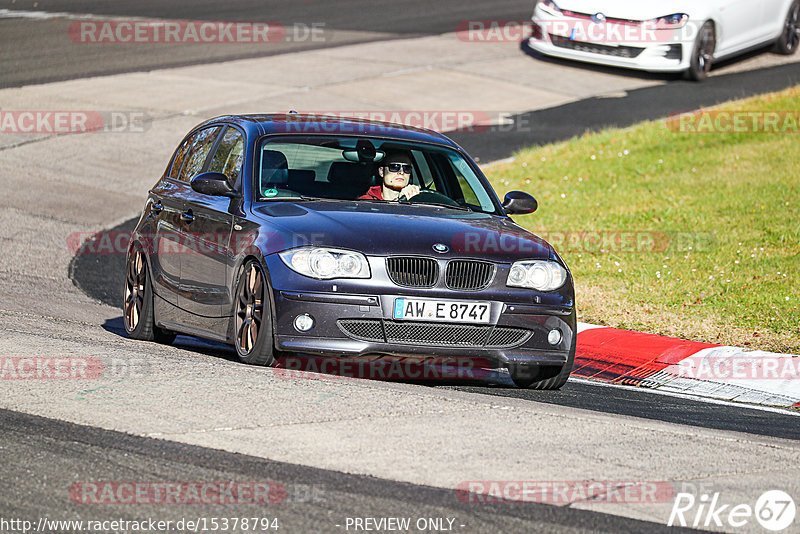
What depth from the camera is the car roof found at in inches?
360

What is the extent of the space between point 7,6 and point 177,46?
6.42 m

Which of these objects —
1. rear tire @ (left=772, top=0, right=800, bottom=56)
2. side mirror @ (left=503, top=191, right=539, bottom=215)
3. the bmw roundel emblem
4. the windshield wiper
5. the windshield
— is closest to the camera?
the windshield

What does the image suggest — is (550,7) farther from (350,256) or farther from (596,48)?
(350,256)

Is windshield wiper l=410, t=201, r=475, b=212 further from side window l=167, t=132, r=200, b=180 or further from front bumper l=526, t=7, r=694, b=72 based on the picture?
front bumper l=526, t=7, r=694, b=72

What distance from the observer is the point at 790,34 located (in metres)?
25.4

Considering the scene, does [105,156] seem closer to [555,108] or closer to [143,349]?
[555,108]

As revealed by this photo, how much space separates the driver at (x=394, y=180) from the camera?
356 inches

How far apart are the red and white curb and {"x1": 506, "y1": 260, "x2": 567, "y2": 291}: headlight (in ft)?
5.13

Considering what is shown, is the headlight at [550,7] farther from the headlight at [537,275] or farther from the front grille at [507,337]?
the front grille at [507,337]

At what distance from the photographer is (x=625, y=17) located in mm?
22125

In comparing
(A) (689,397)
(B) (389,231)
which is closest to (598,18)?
(A) (689,397)

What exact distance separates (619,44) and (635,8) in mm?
942

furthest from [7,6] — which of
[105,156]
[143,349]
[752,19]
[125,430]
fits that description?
[125,430]

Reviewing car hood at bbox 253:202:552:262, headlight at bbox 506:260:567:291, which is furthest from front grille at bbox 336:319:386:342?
headlight at bbox 506:260:567:291
